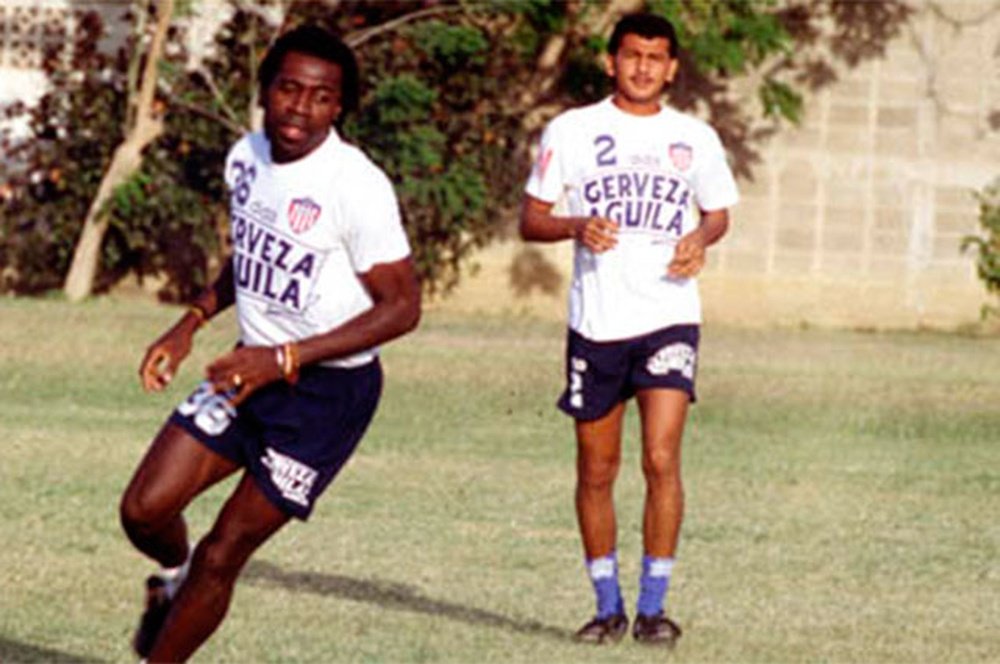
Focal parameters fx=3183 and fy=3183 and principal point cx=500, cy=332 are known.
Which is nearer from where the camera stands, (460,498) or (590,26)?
(460,498)

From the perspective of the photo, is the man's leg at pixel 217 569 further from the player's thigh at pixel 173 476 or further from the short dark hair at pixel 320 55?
the short dark hair at pixel 320 55

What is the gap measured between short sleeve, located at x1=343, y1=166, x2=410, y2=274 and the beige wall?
54.3ft

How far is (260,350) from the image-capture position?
8266 millimetres

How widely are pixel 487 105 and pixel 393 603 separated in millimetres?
13940

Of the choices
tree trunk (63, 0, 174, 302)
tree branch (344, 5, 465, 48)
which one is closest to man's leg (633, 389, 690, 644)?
tree branch (344, 5, 465, 48)

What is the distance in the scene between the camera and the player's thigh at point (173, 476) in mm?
8578

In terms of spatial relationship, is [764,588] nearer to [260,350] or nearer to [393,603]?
[393,603]

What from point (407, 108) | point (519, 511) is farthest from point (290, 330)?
point (407, 108)

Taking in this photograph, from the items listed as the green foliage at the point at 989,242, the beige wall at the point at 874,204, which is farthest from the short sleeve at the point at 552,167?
the green foliage at the point at 989,242

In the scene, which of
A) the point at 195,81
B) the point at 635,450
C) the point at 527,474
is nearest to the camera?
the point at 527,474

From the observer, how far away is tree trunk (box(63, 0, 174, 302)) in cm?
2403

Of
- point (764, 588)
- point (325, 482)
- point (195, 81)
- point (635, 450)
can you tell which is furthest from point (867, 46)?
point (325, 482)

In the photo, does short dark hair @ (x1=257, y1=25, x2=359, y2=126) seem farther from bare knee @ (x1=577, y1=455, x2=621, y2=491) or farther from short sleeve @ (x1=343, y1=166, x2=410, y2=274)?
bare knee @ (x1=577, y1=455, x2=621, y2=491)

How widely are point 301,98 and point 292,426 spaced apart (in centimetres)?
88
